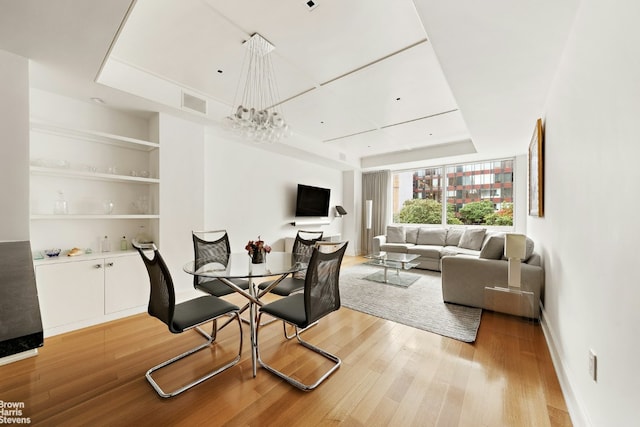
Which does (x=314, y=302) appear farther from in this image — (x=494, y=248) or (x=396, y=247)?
(x=396, y=247)

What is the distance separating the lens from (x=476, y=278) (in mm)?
3146

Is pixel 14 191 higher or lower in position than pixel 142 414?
higher

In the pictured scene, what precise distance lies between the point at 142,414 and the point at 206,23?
2889mm

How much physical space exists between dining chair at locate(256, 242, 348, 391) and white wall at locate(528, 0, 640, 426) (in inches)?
54.6

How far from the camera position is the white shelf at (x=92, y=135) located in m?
2.55

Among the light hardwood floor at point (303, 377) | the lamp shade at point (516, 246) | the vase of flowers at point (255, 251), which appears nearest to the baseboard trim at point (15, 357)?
the light hardwood floor at point (303, 377)

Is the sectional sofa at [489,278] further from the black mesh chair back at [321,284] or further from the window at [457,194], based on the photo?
the window at [457,194]

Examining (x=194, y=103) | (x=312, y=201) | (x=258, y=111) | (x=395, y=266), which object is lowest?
(x=395, y=266)

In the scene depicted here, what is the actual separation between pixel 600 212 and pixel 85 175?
4285mm

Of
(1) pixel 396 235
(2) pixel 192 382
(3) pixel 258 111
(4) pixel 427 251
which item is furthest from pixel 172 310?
(1) pixel 396 235

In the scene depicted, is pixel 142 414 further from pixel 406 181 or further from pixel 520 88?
pixel 406 181

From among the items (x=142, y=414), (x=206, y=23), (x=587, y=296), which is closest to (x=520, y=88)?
(x=587, y=296)

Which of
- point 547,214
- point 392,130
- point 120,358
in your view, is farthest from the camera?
point 392,130

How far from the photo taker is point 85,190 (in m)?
2.97
